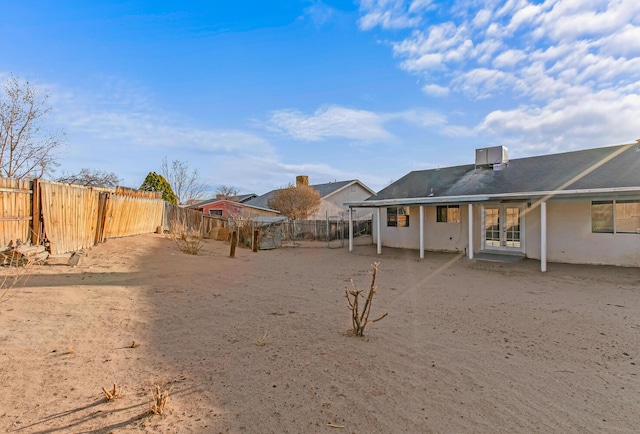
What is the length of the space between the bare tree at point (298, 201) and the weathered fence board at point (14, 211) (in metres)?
19.8

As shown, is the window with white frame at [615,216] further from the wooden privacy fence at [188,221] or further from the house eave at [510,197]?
the wooden privacy fence at [188,221]

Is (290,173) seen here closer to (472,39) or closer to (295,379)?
(472,39)

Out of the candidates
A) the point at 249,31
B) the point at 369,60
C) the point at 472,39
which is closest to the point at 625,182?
the point at 472,39

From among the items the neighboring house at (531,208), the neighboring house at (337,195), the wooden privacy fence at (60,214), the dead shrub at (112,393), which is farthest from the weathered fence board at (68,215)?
the neighboring house at (337,195)

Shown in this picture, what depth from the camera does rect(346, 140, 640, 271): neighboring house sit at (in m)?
10.4

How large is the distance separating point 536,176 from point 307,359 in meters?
12.7

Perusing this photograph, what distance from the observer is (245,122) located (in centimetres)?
1762

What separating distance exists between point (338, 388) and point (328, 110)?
46.9 ft

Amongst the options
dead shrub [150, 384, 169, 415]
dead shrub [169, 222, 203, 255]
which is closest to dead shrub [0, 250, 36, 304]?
dead shrub [150, 384, 169, 415]

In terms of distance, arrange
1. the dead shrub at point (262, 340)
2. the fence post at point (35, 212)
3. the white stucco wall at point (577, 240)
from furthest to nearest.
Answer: the white stucco wall at point (577, 240) < the fence post at point (35, 212) < the dead shrub at point (262, 340)

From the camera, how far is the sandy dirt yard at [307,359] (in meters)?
2.60

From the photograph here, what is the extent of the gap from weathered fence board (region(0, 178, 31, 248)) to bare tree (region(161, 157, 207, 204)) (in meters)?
35.8

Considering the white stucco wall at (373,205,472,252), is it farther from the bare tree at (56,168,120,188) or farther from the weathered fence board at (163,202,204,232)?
the bare tree at (56,168,120,188)

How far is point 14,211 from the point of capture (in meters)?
7.30
